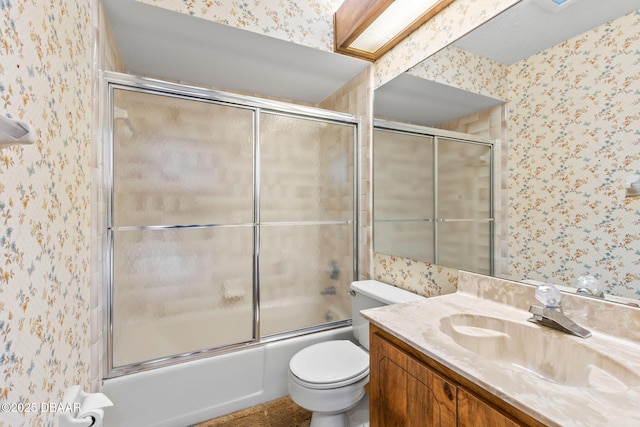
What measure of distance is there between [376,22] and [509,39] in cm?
76

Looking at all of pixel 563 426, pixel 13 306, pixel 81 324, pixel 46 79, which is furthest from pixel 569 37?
pixel 81 324

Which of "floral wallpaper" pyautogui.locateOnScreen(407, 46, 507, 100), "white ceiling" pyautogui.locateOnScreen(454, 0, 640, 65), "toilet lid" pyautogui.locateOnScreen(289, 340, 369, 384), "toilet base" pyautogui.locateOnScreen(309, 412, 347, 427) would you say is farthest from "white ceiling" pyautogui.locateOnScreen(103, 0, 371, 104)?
"toilet base" pyautogui.locateOnScreen(309, 412, 347, 427)

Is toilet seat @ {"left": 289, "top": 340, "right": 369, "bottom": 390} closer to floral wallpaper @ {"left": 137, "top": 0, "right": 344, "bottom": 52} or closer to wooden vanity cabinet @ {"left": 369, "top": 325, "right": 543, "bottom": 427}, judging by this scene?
wooden vanity cabinet @ {"left": 369, "top": 325, "right": 543, "bottom": 427}

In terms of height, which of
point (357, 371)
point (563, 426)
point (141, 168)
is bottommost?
point (357, 371)

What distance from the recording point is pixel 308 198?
1.95m

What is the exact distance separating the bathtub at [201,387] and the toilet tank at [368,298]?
1.19ft

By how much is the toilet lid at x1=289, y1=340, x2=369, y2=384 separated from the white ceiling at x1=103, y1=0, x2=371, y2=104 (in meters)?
1.80

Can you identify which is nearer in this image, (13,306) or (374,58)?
(13,306)

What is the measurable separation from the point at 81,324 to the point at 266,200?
107 centimetres

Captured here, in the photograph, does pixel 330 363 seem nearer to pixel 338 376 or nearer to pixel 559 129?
pixel 338 376

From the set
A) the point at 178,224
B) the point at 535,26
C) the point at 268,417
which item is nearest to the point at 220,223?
the point at 178,224

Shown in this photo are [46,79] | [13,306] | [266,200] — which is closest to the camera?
[13,306]

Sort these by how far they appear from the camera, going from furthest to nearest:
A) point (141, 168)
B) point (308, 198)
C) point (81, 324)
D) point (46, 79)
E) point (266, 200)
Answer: point (308, 198)
point (266, 200)
point (141, 168)
point (81, 324)
point (46, 79)

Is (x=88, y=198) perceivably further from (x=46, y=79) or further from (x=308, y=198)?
(x=308, y=198)
